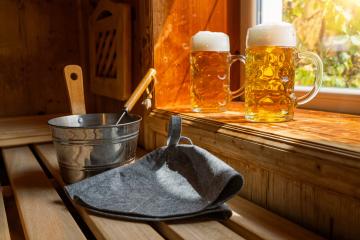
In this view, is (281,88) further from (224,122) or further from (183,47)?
(183,47)

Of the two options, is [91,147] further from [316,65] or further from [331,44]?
[331,44]

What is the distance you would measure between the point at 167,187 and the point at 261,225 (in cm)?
19

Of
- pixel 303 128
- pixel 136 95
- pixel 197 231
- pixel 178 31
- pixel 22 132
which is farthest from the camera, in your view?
pixel 22 132

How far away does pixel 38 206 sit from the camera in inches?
27.0

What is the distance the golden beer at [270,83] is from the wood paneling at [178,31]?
12.4 inches

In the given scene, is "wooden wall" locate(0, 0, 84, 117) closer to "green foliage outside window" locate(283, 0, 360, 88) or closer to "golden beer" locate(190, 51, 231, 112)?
"golden beer" locate(190, 51, 231, 112)

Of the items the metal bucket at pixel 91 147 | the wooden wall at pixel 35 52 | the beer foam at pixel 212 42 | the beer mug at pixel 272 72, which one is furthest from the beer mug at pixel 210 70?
the wooden wall at pixel 35 52

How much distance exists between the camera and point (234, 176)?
58 centimetres

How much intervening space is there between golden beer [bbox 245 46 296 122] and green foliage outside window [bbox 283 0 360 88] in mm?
201

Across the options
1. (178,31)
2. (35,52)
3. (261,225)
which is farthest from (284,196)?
(35,52)

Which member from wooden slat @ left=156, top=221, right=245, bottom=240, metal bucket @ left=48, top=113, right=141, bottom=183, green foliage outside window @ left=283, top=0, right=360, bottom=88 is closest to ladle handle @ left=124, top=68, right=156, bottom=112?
metal bucket @ left=48, top=113, right=141, bottom=183

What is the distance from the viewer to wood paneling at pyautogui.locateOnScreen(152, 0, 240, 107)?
40.9 inches

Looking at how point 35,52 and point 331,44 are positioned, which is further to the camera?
point 35,52

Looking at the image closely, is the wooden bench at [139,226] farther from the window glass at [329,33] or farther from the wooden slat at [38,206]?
the window glass at [329,33]
